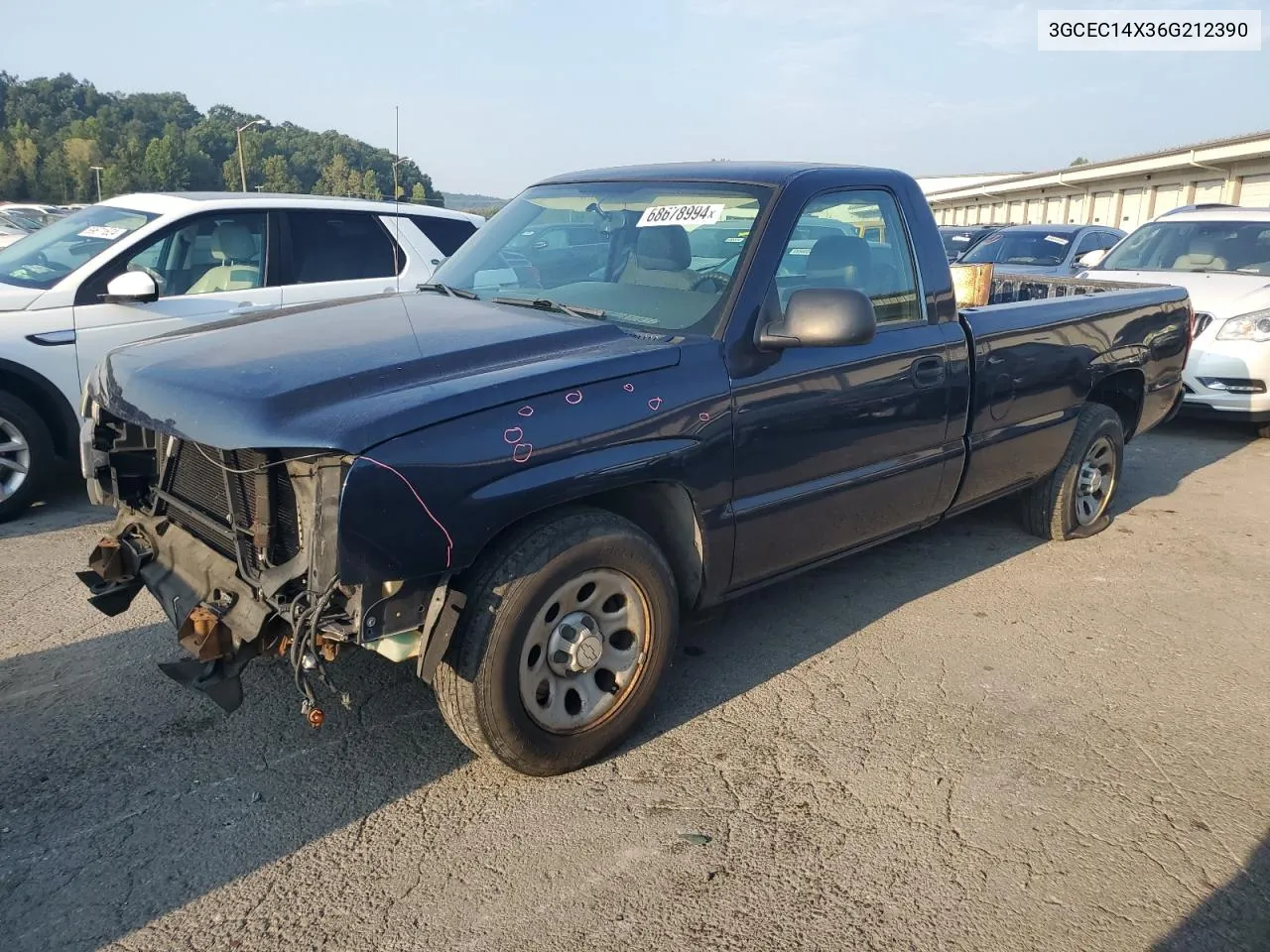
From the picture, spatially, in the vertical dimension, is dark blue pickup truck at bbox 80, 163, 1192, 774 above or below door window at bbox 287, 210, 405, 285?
below

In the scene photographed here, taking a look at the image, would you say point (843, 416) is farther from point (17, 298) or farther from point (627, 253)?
point (17, 298)

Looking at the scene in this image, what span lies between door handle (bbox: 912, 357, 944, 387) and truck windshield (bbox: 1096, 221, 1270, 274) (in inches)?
252

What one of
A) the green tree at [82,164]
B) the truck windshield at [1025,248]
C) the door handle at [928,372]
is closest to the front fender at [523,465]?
the door handle at [928,372]

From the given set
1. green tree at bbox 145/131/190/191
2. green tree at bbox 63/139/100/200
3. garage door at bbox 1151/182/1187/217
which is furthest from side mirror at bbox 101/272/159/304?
green tree at bbox 63/139/100/200

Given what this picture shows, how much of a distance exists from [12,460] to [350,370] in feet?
12.5

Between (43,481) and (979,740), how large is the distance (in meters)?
5.14

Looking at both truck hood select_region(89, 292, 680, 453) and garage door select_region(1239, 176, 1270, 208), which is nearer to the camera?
truck hood select_region(89, 292, 680, 453)

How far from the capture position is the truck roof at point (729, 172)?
3805 mm

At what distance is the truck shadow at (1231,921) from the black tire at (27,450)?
573cm

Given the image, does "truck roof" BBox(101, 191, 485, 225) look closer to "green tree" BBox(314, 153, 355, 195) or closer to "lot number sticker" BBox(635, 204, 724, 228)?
"lot number sticker" BBox(635, 204, 724, 228)

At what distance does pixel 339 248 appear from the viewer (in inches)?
263

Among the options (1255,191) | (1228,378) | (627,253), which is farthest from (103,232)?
(1255,191)

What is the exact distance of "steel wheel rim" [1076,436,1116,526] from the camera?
5480 mm

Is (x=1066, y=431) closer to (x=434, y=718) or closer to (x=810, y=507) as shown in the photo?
(x=810, y=507)
